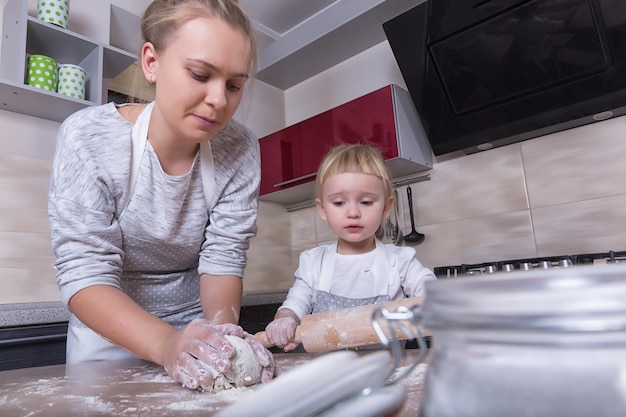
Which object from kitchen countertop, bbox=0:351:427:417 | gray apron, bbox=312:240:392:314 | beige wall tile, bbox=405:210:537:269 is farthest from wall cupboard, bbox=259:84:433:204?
kitchen countertop, bbox=0:351:427:417

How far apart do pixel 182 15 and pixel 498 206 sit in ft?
4.66

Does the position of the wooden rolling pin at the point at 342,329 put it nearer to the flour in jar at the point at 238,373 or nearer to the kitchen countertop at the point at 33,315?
the flour in jar at the point at 238,373

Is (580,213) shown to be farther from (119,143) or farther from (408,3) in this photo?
(119,143)

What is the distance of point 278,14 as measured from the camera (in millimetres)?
2465

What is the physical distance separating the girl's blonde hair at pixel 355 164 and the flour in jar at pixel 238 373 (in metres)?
0.77

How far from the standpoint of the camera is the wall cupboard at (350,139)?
1.83 meters

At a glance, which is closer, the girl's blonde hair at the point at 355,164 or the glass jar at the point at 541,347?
the glass jar at the point at 541,347

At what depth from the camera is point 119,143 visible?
844mm

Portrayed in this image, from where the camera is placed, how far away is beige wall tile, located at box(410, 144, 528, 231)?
177cm

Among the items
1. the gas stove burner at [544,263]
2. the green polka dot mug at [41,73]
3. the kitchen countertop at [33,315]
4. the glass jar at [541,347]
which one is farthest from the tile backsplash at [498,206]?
the glass jar at [541,347]

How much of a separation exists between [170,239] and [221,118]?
0.90 ft

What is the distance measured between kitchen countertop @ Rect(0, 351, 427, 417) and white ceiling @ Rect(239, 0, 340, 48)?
6.55ft

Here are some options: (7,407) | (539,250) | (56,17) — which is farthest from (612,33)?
(56,17)

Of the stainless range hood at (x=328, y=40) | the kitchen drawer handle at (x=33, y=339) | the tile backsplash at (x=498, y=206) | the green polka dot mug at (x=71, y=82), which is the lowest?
the kitchen drawer handle at (x=33, y=339)
